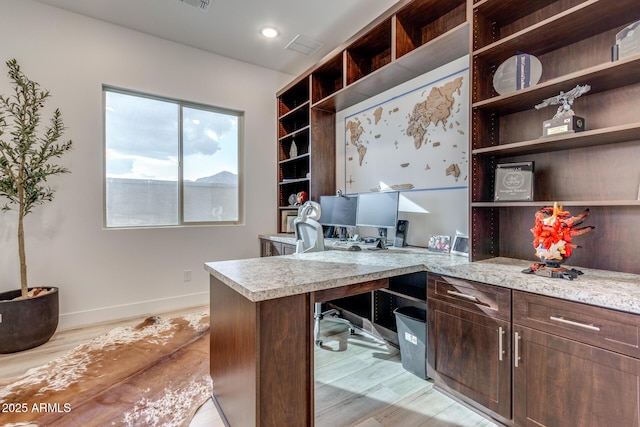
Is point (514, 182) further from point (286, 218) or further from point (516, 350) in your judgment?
point (286, 218)

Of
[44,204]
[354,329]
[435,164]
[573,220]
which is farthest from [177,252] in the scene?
[573,220]

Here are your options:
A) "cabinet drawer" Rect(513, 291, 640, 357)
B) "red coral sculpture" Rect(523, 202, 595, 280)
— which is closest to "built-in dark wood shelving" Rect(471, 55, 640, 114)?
"red coral sculpture" Rect(523, 202, 595, 280)

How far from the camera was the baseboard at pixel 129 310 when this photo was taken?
3.00 m

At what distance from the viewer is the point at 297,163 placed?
14.4 ft

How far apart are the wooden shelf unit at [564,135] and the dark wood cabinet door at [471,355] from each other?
473 mm

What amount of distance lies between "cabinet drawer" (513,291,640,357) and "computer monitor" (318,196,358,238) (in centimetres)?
165

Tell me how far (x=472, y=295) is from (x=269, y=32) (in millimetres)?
3284

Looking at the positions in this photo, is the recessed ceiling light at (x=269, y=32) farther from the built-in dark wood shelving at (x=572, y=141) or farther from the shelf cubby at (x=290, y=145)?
the built-in dark wood shelving at (x=572, y=141)

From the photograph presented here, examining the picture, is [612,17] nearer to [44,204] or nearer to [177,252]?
[177,252]

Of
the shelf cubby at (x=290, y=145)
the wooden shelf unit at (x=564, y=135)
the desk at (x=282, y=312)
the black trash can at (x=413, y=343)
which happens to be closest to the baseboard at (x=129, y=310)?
the desk at (x=282, y=312)

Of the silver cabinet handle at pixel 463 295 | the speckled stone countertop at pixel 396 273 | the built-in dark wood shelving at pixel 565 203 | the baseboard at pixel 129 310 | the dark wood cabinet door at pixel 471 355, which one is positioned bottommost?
the baseboard at pixel 129 310

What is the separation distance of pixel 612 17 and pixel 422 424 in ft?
7.96

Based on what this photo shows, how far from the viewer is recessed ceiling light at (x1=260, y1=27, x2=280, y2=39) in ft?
10.6

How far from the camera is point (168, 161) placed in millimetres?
3611
